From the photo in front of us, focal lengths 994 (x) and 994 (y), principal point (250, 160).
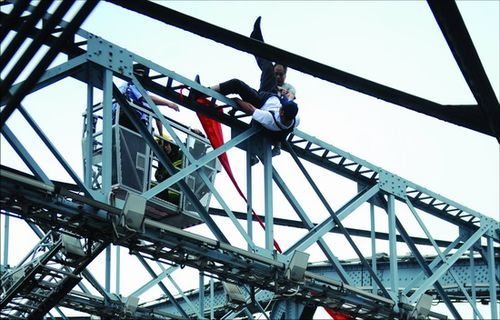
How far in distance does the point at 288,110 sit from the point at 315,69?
1118cm

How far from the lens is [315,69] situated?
6066 millimetres

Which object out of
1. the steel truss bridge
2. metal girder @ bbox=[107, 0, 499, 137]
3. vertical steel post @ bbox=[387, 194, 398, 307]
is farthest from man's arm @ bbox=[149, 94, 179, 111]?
metal girder @ bbox=[107, 0, 499, 137]

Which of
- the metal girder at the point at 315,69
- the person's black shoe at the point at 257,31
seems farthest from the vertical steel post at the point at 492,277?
the metal girder at the point at 315,69

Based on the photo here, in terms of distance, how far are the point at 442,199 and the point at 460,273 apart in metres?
3.94

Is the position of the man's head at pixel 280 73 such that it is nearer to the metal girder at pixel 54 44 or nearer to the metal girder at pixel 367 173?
the metal girder at pixel 367 173

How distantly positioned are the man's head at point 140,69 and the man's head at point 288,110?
2.78 m

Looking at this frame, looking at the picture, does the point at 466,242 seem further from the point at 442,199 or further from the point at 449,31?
the point at 449,31

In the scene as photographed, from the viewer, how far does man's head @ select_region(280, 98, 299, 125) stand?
1722 centimetres

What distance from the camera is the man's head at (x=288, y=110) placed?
1722 cm

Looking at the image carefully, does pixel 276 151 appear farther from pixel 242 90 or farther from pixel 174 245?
pixel 174 245

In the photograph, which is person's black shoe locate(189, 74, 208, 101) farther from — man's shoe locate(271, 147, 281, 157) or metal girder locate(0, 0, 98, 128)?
metal girder locate(0, 0, 98, 128)

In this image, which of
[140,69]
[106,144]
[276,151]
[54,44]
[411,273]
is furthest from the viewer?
[411,273]

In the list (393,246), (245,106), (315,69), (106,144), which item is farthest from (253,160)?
(315,69)

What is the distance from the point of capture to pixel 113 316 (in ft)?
70.6
